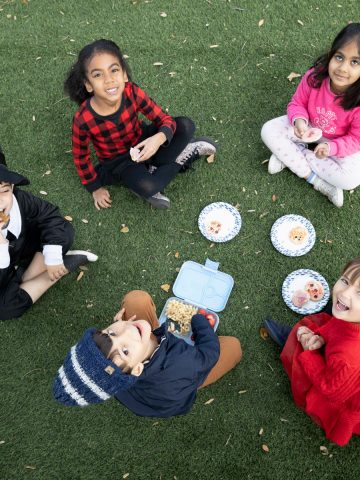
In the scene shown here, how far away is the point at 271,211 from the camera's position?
10.2 ft

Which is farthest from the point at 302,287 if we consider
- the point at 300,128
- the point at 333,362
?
the point at 300,128

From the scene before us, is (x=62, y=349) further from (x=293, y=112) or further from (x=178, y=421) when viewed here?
(x=293, y=112)

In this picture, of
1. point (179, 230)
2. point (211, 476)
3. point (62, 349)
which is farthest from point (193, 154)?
point (211, 476)

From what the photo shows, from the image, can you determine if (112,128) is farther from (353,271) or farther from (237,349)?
(353,271)

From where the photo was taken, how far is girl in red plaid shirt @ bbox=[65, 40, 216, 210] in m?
2.54

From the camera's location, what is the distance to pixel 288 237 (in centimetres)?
300

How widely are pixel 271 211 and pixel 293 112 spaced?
0.65 metres

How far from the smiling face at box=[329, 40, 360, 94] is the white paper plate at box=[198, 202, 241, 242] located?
3.32 ft

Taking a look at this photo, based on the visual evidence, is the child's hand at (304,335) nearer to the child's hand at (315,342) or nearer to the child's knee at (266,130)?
the child's hand at (315,342)

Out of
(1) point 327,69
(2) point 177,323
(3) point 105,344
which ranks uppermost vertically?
(1) point 327,69

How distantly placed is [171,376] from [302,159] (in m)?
1.72

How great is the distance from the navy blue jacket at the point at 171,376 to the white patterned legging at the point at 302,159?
4.37 ft

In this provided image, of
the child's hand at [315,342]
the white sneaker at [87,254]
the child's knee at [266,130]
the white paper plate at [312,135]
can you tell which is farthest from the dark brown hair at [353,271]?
the white sneaker at [87,254]

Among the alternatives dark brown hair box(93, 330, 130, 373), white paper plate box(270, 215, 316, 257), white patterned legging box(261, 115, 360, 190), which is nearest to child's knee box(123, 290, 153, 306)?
dark brown hair box(93, 330, 130, 373)
